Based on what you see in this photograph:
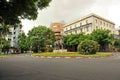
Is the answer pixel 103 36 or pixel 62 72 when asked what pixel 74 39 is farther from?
pixel 62 72

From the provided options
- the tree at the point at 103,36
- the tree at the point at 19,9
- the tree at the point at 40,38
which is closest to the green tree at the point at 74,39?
the tree at the point at 103,36

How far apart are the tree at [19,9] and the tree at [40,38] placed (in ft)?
154

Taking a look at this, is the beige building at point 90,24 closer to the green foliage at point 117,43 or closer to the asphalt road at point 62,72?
the green foliage at point 117,43

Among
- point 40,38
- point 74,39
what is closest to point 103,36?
point 74,39

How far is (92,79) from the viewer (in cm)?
809

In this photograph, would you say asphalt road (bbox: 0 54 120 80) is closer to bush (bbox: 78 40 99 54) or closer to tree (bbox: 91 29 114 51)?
bush (bbox: 78 40 99 54)

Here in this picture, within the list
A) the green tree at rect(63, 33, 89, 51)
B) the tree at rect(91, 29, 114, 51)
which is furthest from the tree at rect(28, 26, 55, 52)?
the tree at rect(91, 29, 114, 51)

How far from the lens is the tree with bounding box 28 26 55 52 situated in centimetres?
5934

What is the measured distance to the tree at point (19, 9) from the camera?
34.7 ft

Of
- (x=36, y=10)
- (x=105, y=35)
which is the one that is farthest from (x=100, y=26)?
(x=36, y=10)

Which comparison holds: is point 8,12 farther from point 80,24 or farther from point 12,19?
point 80,24

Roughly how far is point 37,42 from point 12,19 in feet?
154

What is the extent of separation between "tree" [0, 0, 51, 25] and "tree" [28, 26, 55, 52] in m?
46.8

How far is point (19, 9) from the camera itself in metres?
11.0
